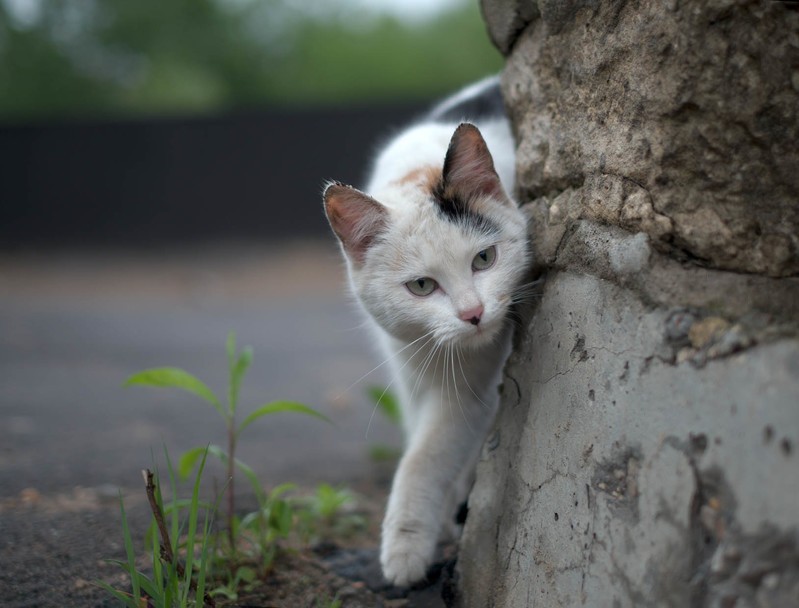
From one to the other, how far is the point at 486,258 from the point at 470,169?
286mm

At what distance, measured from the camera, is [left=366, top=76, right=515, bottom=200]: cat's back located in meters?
2.81

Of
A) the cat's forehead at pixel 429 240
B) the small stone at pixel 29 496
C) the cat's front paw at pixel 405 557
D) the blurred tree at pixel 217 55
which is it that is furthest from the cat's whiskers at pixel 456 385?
the blurred tree at pixel 217 55

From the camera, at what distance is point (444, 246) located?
229 cm

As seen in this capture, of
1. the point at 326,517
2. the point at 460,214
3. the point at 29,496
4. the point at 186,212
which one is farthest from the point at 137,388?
the point at 186,212

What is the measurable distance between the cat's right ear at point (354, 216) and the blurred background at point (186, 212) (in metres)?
1.07

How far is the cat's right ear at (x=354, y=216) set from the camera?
234 centimetres

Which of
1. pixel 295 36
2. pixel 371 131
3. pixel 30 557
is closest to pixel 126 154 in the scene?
pixel 371 131

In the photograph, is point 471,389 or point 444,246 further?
point 471,389

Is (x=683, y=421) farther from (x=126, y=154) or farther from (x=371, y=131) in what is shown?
(x=126, y=154)

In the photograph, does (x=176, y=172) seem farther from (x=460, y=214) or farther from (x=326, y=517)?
(x=460, y=214)

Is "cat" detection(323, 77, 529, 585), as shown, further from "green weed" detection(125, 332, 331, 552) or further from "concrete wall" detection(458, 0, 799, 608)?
"green weed" detection(125, 332, 331, 552)

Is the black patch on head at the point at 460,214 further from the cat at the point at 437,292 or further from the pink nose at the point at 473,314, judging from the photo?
the pink nose at the point at 473,314

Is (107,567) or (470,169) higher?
(470,169)

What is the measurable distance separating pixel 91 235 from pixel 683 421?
11149 mm
